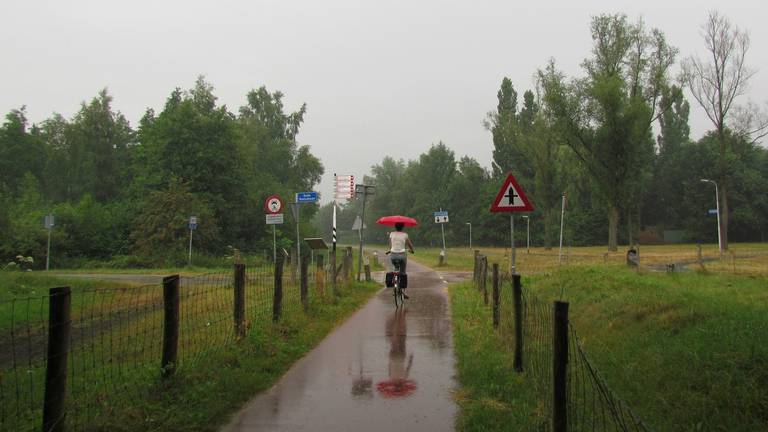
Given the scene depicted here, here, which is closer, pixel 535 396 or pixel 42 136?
pixel 535 396

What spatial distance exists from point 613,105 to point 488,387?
3389cm

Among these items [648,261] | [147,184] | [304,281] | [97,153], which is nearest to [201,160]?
[147,184]

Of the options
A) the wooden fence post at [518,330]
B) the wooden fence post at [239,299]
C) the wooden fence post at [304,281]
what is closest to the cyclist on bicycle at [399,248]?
the wooden fence post at [304,281]

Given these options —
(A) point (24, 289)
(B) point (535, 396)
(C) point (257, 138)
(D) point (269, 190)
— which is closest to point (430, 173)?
(C) point (257, 138)

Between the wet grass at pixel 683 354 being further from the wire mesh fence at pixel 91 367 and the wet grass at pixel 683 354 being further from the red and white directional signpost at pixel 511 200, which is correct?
the wire mesh fence at pixel 91 367

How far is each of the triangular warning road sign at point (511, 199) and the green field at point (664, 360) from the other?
81.9 inches

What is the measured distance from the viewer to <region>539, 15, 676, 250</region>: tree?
3594 centimetres

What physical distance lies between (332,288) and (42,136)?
6556 cm

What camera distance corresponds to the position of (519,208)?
9.93 m

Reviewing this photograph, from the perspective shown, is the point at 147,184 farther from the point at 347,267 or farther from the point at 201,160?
the point at 347,267

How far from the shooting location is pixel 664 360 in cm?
645

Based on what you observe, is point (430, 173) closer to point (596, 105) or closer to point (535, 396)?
point (596, 105)

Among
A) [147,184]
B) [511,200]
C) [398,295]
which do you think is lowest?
[398,295]

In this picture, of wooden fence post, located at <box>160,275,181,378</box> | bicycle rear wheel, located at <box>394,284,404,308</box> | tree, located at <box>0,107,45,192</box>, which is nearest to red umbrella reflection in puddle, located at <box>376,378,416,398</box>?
wooden fence post, located at <box>160,275,181,378</box>
